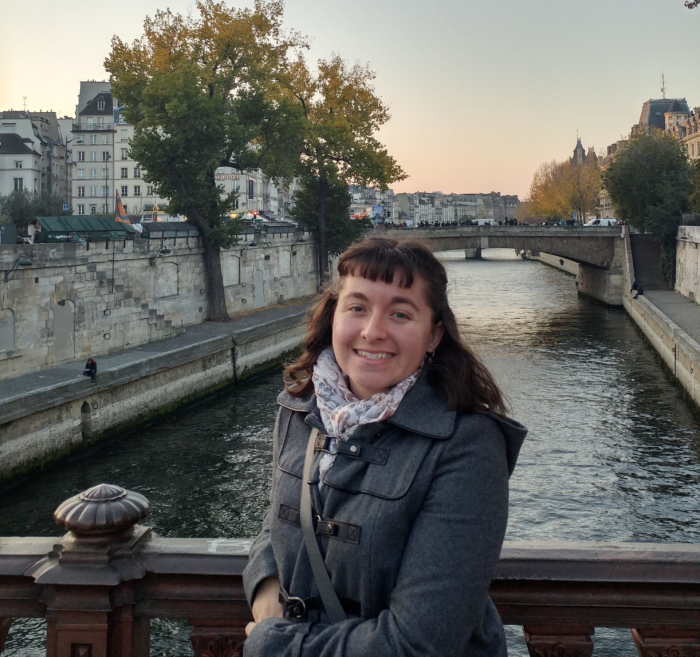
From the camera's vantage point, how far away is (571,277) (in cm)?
6338

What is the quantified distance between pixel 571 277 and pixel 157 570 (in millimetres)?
63121

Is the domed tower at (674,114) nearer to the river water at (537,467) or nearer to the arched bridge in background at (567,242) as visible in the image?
the arched bridge in background at (567,242)

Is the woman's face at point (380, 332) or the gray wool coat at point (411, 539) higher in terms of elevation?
the woman's face at point (380, 332)

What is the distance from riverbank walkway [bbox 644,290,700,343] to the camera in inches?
983

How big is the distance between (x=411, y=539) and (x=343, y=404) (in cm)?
43

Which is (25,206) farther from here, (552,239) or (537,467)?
(537,467)

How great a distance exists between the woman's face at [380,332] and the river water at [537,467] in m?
5.58

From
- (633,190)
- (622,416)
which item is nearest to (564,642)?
(622,416)

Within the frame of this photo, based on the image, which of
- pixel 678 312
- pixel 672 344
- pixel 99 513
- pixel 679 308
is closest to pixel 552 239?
pixel 679 308

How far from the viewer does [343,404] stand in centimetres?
225

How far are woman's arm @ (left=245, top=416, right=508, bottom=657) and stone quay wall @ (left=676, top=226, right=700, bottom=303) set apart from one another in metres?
32.1

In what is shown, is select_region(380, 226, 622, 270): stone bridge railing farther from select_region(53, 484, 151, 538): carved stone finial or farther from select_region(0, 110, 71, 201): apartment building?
select_region(53, 484, 151, 538): carved stone finial

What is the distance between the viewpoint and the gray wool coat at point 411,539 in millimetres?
1926

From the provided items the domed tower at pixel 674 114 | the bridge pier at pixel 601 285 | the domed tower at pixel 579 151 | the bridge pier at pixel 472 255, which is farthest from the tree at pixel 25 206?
the domed tower at pixel 579 151
